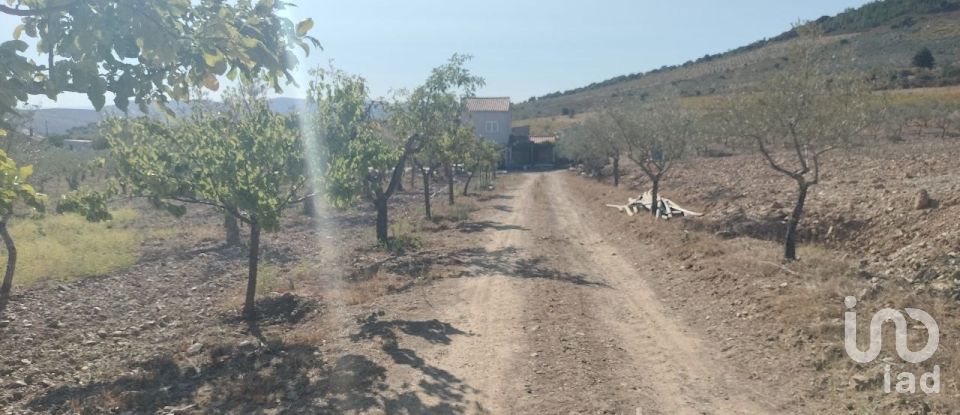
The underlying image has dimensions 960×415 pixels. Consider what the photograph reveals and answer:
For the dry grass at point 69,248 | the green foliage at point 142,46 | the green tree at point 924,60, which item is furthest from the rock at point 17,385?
the green tree at point 924,60

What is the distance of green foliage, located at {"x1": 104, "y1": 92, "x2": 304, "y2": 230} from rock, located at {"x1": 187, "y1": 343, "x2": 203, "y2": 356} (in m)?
2.04

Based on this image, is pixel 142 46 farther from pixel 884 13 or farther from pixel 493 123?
pixel 884 13

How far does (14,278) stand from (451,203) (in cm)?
1886

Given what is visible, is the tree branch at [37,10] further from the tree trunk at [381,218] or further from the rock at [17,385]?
the tree trunk at [381,218]

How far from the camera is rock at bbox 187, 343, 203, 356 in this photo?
8539 millimetres

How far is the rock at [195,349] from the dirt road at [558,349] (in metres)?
2.90

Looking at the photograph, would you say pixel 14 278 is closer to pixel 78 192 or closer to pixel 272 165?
pixel 78 192

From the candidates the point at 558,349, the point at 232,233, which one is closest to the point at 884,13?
Answer: the point at 232,233

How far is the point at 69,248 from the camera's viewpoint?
15852 millimetres

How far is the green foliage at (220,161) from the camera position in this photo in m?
8.69

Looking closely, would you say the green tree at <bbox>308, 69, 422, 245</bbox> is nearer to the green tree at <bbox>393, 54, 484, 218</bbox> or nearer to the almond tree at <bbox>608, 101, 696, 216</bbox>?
the green tree at <bbox>393, 54, 484, 218</bbox>

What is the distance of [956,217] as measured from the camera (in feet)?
36.9

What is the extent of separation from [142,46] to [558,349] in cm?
674

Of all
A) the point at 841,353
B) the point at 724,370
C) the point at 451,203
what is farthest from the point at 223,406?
the point at 451,203
